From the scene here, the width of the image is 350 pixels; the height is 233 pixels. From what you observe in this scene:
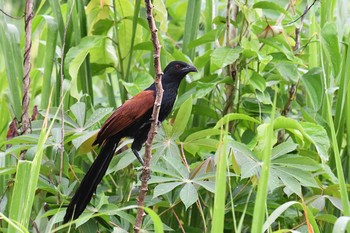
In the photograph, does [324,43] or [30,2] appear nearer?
[324,43]

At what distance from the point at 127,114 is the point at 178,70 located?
0.23 metres

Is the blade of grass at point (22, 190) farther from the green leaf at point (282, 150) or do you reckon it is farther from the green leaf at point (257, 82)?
the green leaf at point (257, 82)

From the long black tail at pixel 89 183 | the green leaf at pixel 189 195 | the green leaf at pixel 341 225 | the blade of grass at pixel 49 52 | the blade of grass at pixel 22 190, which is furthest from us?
the blade of grass at pixel 49 52

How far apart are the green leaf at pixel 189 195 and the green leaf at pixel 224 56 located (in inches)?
15.8

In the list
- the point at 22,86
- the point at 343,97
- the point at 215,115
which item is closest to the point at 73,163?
the point at 22,86

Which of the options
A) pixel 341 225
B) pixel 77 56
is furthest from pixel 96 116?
pixel 341 225

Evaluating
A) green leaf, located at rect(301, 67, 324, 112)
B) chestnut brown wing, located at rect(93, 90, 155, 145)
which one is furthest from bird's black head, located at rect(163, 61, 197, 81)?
green leaf, located at rect(301, 67, 324, 112)

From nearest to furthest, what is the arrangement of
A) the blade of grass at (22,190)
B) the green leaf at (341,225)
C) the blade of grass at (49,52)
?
the green leaf at (341,225) < the blade of grass at (22,190) < the blade of grass at (49,52)

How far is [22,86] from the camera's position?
2.17 meters

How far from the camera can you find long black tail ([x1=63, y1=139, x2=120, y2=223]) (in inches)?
70.9

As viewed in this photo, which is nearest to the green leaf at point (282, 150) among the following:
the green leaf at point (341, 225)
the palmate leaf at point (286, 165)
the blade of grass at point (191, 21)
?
the palmate leaf at point (286, 165)

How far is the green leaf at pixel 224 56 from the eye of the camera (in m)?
1.97

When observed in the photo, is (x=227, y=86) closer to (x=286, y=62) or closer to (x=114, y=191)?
(x=286, y=62)

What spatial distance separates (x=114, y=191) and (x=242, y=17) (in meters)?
0.67
